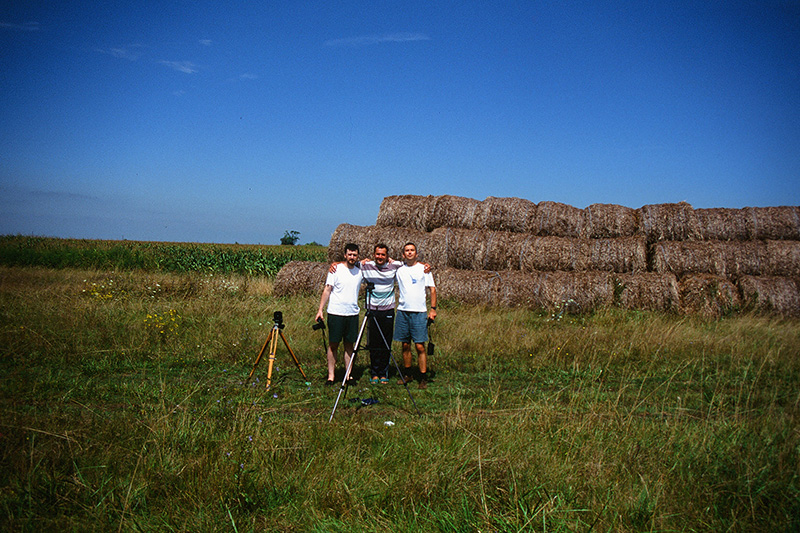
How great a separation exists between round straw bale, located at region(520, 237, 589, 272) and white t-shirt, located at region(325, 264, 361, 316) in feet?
23.8

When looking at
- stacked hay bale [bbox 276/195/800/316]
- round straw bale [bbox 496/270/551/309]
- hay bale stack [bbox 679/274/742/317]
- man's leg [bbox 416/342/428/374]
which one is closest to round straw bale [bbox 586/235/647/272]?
stacked hay bale [bbox 276/195/800/316]

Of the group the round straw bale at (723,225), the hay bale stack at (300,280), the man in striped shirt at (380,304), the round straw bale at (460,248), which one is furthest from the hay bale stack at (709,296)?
the hay bale stack at (300,280)

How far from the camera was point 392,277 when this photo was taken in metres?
7.97

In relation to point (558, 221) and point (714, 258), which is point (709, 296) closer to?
point (714, 258)

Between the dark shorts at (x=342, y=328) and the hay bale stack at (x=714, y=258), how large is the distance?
9.21m

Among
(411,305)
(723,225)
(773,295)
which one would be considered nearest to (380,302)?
(411,305)

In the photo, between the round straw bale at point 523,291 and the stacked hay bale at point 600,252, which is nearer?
the stacked hay bale at point 600,252

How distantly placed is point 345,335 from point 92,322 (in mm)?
5454

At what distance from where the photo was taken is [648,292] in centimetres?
1236

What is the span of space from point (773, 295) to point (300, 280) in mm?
12076

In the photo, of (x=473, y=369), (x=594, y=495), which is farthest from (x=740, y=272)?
(x=594, y=495)

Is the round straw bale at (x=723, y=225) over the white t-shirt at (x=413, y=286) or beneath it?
over

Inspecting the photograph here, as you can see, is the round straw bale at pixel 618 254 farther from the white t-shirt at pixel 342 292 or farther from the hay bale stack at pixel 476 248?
the white t-shirt at pixel 342 292

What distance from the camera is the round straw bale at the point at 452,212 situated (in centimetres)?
1494
